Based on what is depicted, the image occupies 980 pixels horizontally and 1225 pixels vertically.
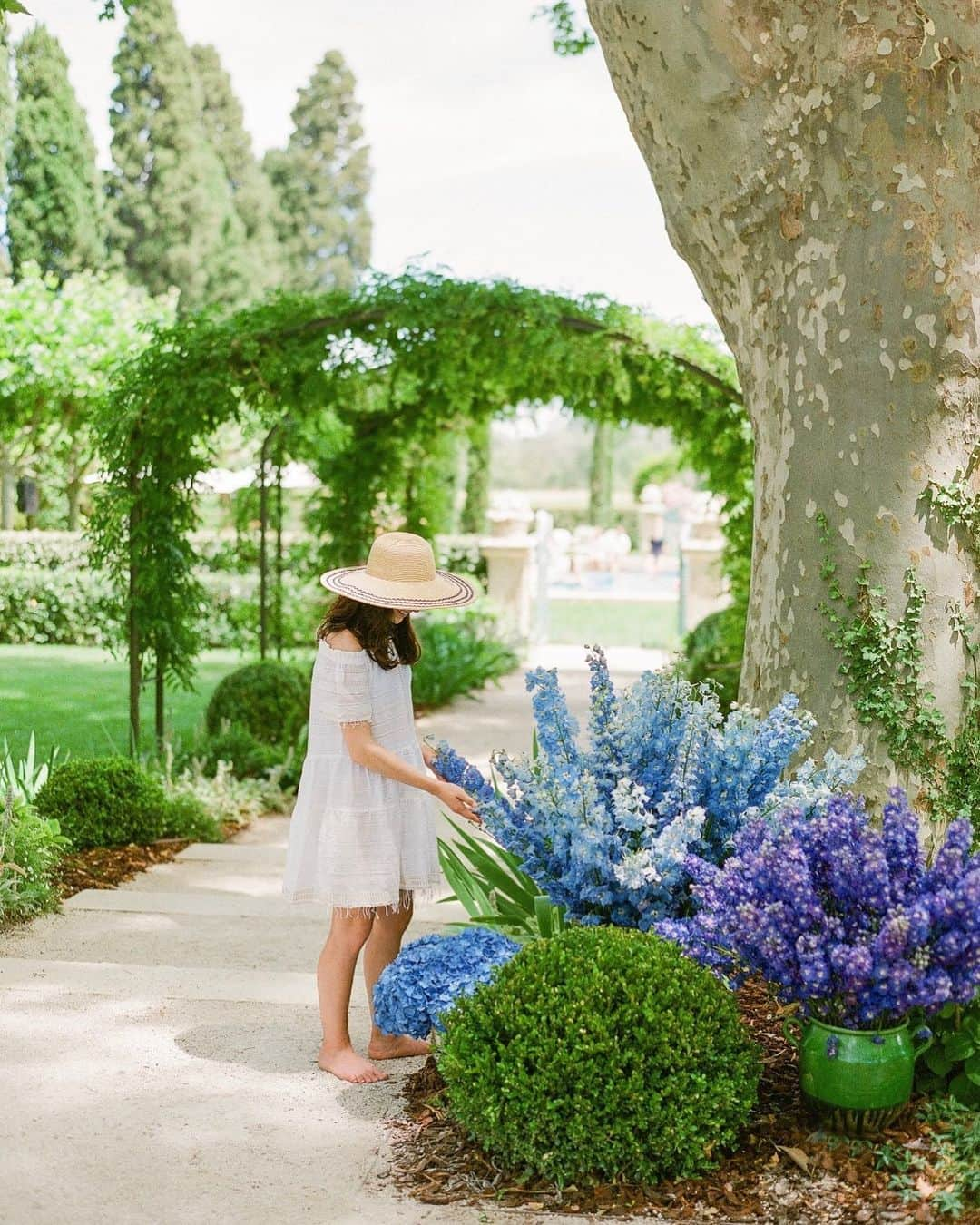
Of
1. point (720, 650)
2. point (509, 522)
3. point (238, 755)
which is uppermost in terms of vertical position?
point (509, 522)

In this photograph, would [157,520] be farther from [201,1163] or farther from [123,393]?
[201,1163]

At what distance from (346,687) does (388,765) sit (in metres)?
0.23

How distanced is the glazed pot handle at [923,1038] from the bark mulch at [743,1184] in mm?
151

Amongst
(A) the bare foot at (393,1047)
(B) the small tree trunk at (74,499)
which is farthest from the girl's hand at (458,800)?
(B) the small tree trunk at (74,499)

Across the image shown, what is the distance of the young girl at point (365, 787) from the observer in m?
3.51

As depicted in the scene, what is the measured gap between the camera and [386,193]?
53.4m

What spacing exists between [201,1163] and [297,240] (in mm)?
34192

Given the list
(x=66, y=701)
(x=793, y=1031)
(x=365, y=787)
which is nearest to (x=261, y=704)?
(x=66, y=701)

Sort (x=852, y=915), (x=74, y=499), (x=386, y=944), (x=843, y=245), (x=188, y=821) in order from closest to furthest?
1. (x=852, y=915)
2. (x=386, y=944)
3. (x=843, y=245)
4. (x=188, y=821)
5. (x=74, y=499)

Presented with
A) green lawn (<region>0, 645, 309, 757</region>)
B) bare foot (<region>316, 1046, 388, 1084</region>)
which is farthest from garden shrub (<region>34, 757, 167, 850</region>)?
bare foot (<region>316, 1046, 388, 1084</region>)

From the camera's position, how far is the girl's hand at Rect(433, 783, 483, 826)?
3.50 meters

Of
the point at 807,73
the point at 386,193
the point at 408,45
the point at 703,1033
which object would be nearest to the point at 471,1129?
the point at 703,1033

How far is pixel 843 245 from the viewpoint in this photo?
13.2ft

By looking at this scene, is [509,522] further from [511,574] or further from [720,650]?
[720,650]
